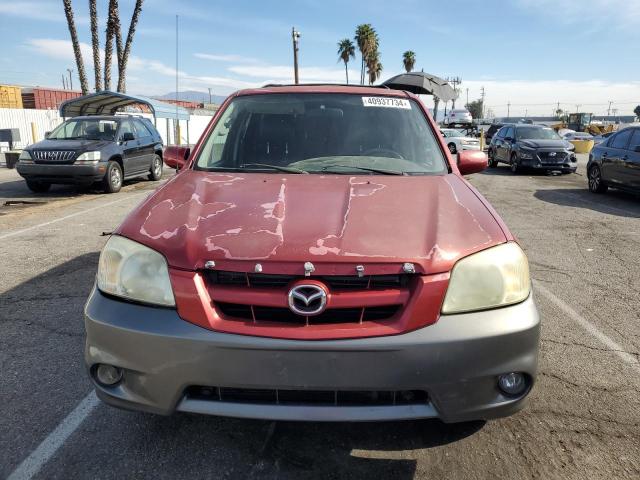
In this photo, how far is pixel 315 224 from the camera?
83.7 inches

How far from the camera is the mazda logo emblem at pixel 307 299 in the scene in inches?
73.1

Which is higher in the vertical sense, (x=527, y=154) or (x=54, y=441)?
(x=527, y=154)

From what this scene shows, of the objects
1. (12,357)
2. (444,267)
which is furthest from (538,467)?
A: (12,357)

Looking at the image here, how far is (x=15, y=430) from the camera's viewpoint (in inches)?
96.2

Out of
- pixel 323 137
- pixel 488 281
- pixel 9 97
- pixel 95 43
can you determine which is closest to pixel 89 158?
pixel 323 137

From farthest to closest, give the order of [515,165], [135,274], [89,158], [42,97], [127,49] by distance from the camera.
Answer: [42,97], [127,49], [515,165], [89,158], [135,274]

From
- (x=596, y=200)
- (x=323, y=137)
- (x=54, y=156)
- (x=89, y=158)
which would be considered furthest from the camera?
(x=596, y=200)

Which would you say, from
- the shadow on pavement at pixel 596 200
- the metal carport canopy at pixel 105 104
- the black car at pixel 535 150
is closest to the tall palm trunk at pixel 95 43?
the metal carport canopy at pixel 105 104

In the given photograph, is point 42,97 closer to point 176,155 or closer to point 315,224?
point 176,155

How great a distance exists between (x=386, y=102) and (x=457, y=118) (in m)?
42.4

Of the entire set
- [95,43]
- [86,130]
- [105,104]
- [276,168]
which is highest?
[95,43]

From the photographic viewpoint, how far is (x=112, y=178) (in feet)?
36.1

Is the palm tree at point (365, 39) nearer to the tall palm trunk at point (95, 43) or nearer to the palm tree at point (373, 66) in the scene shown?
the palm tree at point (373, 66)

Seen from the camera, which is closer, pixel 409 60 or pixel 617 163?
pixel 617 163
